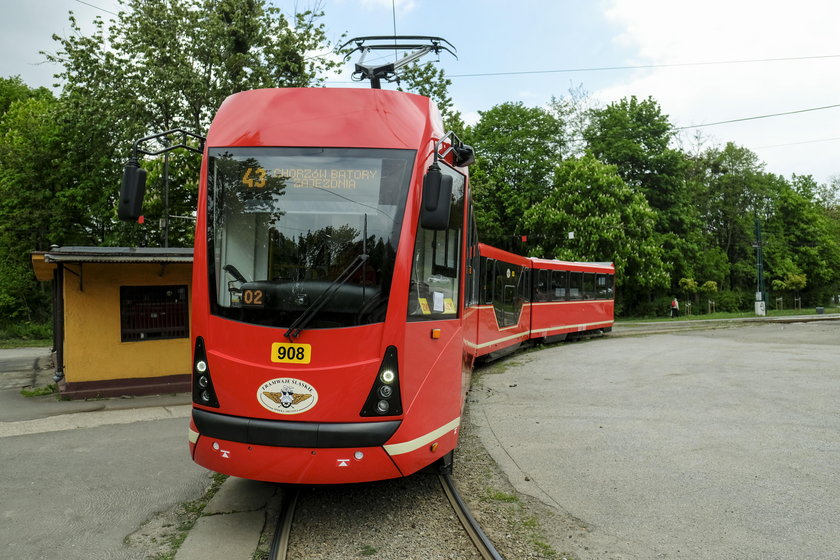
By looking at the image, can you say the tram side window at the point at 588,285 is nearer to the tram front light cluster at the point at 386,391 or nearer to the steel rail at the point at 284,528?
the steel rail at the point at 284,528

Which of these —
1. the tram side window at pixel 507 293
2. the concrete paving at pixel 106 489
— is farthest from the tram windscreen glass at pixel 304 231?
the tram side window at pixel 507 293

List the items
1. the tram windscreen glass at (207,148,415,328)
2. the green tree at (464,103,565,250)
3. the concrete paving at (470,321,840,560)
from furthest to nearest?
the green tree at (464,103,565,250)
the concrete paving at (470,321,840,560)
the tram windscreen glass at (207,148,415,328)

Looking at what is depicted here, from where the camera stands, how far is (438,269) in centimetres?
561

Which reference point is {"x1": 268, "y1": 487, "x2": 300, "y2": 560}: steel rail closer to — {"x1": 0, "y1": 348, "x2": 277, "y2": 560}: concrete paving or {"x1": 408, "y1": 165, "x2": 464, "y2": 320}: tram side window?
{"x1": 0, "y1": 348, "x2": 277, "y2": 560}: concrete paving

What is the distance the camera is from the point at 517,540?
4.99 m

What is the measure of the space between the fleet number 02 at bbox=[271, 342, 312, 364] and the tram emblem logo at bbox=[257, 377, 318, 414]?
0.13m

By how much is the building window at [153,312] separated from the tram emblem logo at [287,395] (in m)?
8.07

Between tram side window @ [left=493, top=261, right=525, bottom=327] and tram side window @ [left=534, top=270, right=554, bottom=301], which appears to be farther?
tram side window @ [left=534, top=270, right=554, bottom=301]

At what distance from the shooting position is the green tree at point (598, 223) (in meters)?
38.7

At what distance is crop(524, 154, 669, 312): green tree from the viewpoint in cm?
3872

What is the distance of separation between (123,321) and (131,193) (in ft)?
23.8

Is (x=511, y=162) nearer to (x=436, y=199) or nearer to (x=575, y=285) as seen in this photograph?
(x=575, y=285)

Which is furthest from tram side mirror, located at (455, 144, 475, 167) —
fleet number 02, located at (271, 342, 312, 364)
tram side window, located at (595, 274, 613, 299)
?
tram side window, located at (595, 274, 613, 299)

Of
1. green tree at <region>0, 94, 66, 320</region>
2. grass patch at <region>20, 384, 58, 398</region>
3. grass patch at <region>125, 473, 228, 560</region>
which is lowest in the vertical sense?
grass patch at <region>20, 384, 58, 398</region>
